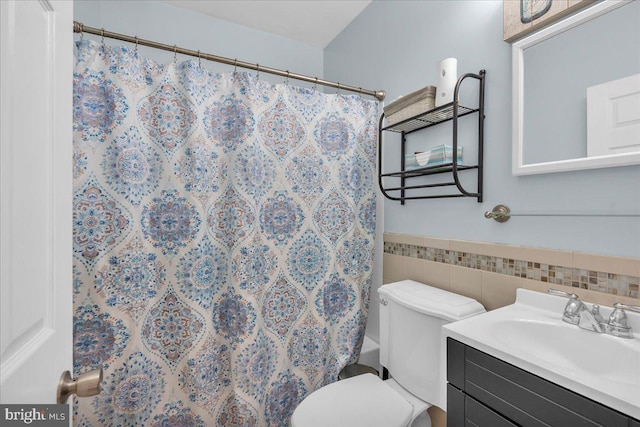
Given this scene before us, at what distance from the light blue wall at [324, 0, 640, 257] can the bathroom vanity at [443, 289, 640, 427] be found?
0.24m

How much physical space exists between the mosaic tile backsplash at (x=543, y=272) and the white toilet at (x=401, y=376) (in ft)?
0.54

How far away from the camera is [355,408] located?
126 cm

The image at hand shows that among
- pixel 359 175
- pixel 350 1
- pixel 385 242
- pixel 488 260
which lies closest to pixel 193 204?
pixel 359 175

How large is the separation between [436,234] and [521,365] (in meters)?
0.82

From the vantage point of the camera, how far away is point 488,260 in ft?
4.13

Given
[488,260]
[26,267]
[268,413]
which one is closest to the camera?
[26,267]

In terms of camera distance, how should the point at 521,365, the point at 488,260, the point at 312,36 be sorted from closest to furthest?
the point at 521,365, the point at 488,260, the point at 312,36

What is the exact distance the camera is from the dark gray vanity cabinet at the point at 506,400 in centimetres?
64

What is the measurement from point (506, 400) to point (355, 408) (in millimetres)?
676

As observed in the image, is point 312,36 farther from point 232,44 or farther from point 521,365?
point 521,365

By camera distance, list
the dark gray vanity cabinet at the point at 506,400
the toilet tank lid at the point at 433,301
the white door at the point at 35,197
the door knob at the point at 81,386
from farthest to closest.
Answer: the toilet tank lid at the point at 433,301 → the dark gray vanity cabinet at the point at 506,400 → the door knob at the point at 81,386 → the white door at the point at 35,197

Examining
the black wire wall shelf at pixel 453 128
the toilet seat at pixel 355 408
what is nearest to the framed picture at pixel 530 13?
the black wire wall shelf at pixel 453 128

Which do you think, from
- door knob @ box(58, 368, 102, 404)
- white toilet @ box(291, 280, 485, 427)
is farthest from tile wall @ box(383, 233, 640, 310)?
door knob @ box(58, 368, 102, 404)

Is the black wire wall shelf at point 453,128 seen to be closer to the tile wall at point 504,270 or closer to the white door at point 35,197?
the tile wall at point 504,270
